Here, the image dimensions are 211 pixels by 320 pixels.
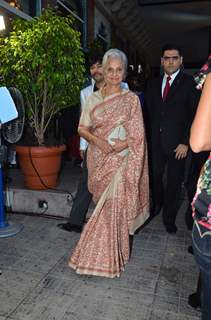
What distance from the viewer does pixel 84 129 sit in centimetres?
246

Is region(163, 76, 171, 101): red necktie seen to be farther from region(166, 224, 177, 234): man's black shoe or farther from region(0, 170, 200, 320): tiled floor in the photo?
region(0, 170, 200, 320): tiled floor

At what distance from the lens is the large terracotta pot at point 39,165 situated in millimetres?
3402

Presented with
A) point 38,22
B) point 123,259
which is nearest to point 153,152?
point 123,259

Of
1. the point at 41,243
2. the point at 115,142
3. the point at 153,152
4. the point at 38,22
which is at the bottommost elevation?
the point at 41,243

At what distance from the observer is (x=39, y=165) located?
347 cm

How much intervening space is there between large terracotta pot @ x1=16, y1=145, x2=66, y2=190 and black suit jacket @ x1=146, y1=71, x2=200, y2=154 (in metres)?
1.15

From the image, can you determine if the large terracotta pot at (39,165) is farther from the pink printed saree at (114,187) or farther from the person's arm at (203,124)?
the person's arm at (203,124)

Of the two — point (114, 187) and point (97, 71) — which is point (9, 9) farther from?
point (114, 187)

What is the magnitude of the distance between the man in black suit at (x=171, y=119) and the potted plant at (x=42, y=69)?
95cm

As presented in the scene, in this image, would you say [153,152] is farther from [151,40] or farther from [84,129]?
[151,40]

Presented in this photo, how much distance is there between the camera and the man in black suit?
2863mm

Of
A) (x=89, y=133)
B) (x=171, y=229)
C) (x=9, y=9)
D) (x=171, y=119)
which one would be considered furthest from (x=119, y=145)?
(x=9, y=9)

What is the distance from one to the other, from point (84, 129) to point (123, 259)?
1.07 metres

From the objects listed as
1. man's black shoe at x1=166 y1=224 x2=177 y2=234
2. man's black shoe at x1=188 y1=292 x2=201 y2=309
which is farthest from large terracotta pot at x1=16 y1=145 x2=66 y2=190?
man's black shoe at x1=188 y1=292 x2=201 y2=309
